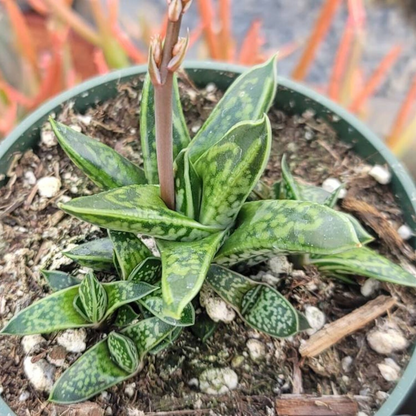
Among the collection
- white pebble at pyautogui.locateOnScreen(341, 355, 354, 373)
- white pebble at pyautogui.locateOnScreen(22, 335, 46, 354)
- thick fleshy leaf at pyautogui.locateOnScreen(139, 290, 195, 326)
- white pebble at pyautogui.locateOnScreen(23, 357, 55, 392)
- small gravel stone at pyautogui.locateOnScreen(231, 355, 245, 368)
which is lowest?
white pebble at pyautogui.locateOnScreen(341, 355, 354, 373)

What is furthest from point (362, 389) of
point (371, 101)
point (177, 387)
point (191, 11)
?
point (191, 11)

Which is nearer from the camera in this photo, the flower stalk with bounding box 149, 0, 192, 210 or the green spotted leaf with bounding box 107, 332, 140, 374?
the flower stalk with bounding box 149, 0, 192, 210

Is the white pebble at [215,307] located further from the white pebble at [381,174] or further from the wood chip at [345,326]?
the white pebble at [381,174]

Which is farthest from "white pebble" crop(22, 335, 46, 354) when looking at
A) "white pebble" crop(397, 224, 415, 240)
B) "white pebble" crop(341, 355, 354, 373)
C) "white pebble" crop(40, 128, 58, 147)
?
"white pebble" crop(397, 224, 415, 240)

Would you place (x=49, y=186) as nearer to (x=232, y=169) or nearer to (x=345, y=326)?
(x=232, y=169)

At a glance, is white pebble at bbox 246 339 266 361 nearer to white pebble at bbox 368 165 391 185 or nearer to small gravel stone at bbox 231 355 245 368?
small gravel stone at bbox 231 355 245 368

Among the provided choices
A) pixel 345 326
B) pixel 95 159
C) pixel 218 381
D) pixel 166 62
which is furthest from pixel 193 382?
pixel 166 62

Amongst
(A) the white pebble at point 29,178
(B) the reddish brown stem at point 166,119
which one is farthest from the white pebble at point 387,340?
(A) the white pebble at point 29,178

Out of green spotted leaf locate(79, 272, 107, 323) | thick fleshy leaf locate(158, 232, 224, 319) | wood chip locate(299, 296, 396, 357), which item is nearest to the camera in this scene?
thick fleshy leaf locate(158, 232, 224, 319)
